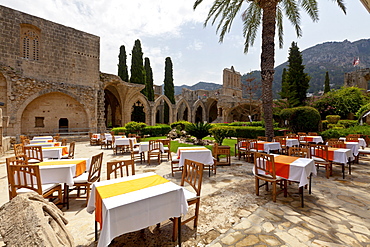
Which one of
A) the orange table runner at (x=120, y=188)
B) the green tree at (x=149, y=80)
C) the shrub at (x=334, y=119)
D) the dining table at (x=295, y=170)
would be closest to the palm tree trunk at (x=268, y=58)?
the dining table at (x=295, y=170)

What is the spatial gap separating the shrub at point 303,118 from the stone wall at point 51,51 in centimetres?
1720

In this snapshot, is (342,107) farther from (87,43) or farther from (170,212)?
(87,43)

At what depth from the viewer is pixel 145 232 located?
2674mm

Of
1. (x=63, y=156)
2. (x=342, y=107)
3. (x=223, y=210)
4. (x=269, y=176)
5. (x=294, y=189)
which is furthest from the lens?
(x=342, y=107)

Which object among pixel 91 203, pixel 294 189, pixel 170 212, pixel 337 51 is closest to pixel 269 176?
pixel 294 189

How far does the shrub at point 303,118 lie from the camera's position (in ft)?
40.2

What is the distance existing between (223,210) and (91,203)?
2236 millimetres

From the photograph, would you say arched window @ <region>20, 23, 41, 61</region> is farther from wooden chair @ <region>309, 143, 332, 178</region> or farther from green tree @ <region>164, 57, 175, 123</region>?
wooden chair @ <region>309, 143, 332, 178</region>

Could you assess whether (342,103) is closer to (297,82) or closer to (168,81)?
(297,82)

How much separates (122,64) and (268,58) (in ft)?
Result: 80.2

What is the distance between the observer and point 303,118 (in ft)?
40.9

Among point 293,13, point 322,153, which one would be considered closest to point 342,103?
A: point 293,13

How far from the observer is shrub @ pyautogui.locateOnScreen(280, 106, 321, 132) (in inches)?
483

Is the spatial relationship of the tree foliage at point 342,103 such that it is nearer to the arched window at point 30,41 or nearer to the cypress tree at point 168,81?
the cypress tree at point 168,81
